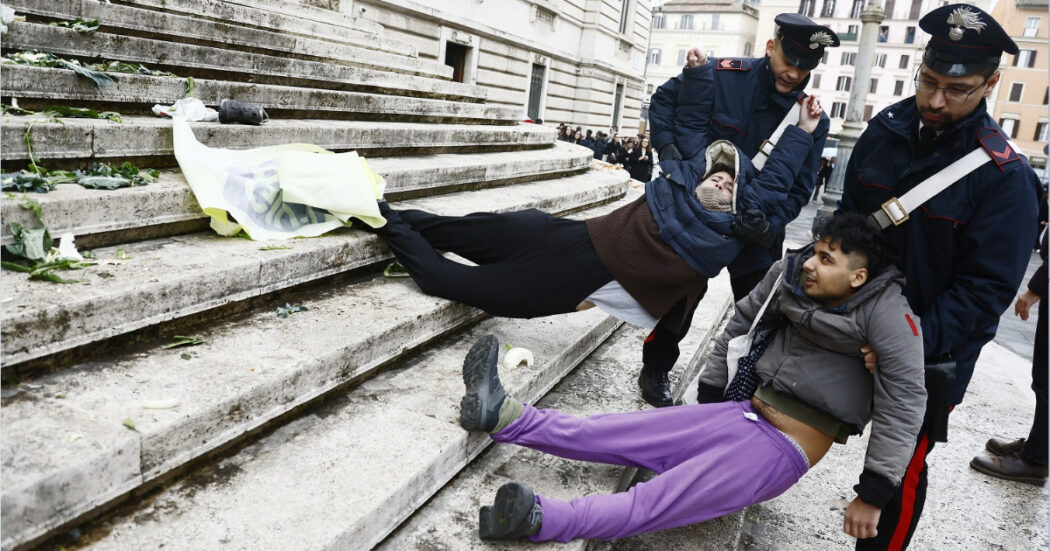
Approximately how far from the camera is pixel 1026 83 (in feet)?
179

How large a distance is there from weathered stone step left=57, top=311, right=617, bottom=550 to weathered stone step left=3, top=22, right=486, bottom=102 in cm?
283

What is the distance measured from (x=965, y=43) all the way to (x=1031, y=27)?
6895 cm

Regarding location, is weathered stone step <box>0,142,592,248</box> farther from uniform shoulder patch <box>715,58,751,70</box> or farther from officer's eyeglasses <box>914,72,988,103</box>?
officer's eyeglasses <box>914,72,988,103</box>

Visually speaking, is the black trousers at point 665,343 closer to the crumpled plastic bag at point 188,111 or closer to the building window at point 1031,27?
the crumpled plastic bag at point 188,111

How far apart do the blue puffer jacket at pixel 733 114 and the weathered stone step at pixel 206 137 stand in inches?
87.4

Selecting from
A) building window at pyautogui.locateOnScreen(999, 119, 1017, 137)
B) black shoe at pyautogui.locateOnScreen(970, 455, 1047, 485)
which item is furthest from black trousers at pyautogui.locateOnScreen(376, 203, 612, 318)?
building window at pyautogui.locateOnScreen(999, 119, 1017, 137)

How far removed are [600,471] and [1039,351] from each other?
9.27ft

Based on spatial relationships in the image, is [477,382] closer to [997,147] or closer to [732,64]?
[997,147]

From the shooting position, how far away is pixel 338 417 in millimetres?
2652

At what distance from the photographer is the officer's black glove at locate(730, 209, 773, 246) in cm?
312

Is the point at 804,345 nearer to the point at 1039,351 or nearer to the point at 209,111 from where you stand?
the point at 1039,351

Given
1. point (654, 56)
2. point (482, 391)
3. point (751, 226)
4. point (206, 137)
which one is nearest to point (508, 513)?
point (482, 391)

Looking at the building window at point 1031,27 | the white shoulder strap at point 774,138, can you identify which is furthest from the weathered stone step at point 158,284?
the building window at point 1031,27

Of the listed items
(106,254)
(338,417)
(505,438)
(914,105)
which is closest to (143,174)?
(106,254)
